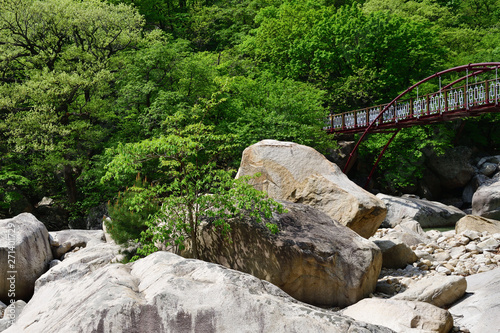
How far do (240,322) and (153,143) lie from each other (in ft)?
16.1

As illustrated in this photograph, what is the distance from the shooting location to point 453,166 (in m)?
22.9

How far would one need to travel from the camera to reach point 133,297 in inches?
101

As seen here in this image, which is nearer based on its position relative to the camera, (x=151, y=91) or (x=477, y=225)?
(x=477, y=225)

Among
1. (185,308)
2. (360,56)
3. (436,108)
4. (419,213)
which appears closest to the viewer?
(185,308)

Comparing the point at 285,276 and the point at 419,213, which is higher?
the point at 285,276

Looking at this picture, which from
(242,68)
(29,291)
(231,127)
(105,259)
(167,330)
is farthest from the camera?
(242,68)

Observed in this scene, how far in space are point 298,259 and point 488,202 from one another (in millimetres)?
14357

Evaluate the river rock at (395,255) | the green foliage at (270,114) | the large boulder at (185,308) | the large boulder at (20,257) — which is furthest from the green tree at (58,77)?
the large boulder at (185,308)

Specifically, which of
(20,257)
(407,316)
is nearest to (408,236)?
(407,316)

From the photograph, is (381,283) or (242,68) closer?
(381,283)

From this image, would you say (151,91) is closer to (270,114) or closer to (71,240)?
(270,114)

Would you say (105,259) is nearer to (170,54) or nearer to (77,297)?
(77,297)

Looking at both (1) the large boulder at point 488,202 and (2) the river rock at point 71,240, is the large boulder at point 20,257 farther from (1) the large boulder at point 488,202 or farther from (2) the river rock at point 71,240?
(1) the large boulder at point 488,202

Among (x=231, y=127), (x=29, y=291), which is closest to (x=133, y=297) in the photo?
(x=29, y=291)
